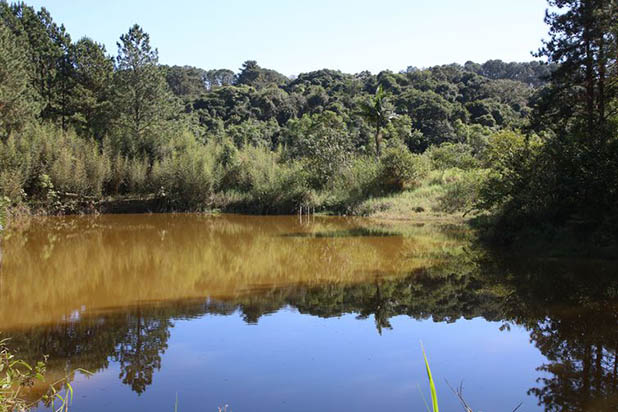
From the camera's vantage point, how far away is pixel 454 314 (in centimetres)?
750

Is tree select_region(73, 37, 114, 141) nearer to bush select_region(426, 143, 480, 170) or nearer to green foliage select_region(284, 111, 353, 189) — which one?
green foliage select_region(284, 111, 353, 189)

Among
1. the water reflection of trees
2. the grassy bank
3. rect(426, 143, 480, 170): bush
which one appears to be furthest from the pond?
rect(426, 143, 480, 170): bush

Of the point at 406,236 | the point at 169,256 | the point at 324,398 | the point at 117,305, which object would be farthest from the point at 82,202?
the point at 324,398

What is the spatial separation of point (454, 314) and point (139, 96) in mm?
25317

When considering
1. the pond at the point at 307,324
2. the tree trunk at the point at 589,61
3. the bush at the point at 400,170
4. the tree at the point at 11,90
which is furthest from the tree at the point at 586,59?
the tree at the point at 11,90

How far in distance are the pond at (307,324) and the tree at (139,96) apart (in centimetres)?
1512

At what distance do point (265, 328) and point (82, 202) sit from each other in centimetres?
2070

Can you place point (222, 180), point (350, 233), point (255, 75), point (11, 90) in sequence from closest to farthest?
1. point (350, 233)
2. point (11, 90)
3. point (222, 180)
4. point (255, 75)

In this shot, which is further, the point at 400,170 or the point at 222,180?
the point at 222,180

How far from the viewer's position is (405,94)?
49062 mm

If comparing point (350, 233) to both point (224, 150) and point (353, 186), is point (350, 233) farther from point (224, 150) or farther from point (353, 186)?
point (224, 150)

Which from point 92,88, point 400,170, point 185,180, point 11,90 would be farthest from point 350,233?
point 92,88

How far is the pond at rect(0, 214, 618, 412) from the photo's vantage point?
4.72 m

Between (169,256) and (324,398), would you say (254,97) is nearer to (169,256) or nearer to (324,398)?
(169,256)
